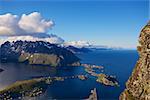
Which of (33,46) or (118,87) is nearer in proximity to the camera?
(118,87)

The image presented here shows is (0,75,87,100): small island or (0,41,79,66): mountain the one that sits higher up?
(0,41,79,66): mountain

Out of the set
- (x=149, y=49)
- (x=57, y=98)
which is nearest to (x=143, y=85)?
(x=149, y=49)

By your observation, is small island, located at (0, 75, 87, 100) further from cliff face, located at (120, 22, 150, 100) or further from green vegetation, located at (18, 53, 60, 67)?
green vegetation, located at (18, 53, 60, 67)

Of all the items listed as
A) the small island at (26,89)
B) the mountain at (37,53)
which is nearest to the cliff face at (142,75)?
the small island at (26,89)

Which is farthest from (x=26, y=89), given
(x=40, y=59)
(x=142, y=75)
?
(x=40, y=59)

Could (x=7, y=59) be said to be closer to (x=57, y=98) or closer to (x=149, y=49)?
(x=57, y=98)

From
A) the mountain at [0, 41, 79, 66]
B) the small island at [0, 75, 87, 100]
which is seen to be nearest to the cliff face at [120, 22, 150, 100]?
the small island at [0, 75, 87, 100]

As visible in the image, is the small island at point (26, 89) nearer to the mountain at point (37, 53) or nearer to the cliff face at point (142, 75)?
the cliff face at point (142, 75)
